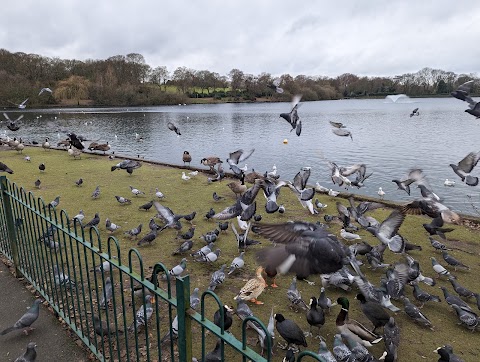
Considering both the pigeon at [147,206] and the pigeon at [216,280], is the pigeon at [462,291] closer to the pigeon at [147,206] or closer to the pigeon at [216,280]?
the pigeon at [216,280]

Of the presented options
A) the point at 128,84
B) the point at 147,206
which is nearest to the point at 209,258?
the point at 147,206

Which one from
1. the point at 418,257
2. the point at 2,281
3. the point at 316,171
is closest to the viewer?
the point at 2,281

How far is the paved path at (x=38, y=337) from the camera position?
3805mm

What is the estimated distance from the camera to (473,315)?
A: 4.74 m

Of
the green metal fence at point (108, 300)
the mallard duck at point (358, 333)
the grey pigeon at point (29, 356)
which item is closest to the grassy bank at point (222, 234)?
the mallard duck at point (358, 333)

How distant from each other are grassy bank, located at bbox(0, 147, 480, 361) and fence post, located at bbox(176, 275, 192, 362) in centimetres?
187

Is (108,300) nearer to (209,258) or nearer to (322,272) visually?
(209,258)

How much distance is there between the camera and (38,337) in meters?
4.09

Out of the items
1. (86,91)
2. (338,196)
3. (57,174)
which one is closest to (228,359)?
(338,196)

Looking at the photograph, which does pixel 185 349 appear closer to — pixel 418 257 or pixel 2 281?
pixel 2 281

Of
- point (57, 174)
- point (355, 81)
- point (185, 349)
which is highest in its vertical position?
point (355, 81)

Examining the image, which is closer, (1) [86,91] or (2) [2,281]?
(2) [2,281]

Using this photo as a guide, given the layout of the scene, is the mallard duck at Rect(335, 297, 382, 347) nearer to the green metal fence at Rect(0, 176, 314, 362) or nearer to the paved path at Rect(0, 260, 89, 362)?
the green metal fence at Rect(0, 176, 314, 362)

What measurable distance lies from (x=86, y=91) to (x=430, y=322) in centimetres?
7659
